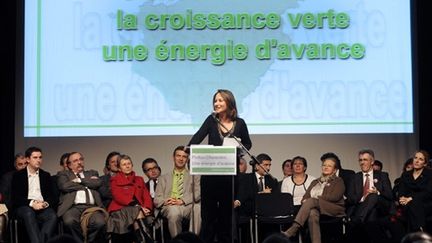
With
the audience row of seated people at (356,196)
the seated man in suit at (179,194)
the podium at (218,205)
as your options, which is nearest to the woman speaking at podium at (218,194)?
the podium at (218,205)

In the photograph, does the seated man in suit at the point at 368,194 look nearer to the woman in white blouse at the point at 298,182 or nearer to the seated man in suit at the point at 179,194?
the woman in white blouse at the point at 298,182

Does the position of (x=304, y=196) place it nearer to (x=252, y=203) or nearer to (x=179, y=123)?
(x=252, y=203)

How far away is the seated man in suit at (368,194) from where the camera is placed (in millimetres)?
7109

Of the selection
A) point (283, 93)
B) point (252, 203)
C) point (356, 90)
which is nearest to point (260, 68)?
point (283, 93)

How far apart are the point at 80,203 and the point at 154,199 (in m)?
0.71

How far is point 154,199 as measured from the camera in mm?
7277

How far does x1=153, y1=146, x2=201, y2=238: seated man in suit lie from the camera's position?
711 centimetres

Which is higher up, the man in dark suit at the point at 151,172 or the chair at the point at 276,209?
the man in dark suit at the point at 151,172

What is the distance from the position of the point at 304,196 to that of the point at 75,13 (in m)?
3.30

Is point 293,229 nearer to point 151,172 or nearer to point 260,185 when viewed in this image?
point 260,185

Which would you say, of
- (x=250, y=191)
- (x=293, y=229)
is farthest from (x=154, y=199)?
(x=293, y=229)

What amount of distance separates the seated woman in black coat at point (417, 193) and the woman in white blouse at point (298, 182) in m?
0.92

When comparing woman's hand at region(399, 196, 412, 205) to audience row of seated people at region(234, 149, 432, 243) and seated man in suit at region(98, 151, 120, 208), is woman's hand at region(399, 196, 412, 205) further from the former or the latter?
seated man in suit at region(98, 151, 120, 208)

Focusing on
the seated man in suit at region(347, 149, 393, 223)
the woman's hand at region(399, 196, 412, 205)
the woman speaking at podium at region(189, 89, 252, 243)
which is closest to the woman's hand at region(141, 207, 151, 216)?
the woman speaking at podium at region(189, 89, 252, 243)
